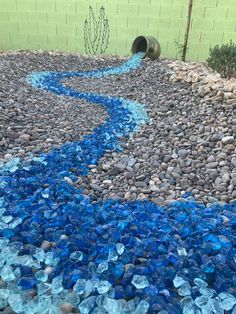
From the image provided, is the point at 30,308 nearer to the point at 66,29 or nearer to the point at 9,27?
the point at 66,29

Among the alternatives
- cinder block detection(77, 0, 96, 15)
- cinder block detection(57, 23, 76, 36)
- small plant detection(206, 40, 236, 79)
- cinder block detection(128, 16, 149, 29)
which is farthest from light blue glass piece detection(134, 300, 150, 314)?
cinder block detection(57, 23, 76, 36)

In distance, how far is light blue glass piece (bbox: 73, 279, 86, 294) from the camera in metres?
1.23

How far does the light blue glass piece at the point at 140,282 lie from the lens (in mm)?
1238

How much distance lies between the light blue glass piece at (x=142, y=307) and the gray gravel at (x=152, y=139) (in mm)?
797

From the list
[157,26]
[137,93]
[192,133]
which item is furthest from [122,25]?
[192,133]

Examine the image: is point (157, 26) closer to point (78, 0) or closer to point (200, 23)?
point (200, 23)

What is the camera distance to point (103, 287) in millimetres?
1232

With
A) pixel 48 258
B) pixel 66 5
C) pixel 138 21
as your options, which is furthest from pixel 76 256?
pixel 66 5

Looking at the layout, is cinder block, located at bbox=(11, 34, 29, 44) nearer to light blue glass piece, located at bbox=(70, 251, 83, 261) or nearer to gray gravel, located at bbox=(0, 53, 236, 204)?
gray gravel, located at bbox=(0, 53, 236, 204)

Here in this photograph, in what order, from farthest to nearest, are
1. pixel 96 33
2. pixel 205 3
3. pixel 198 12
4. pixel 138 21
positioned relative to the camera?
pixel 96 33 → pixel 138 21 → pixel 198 12 → pixel 205 3

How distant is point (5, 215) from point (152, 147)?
133cm

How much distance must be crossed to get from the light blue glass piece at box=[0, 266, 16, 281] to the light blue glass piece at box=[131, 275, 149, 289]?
0.43 metres

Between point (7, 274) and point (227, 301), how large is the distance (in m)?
0.77

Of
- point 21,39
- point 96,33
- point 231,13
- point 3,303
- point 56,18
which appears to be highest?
point 231,13
